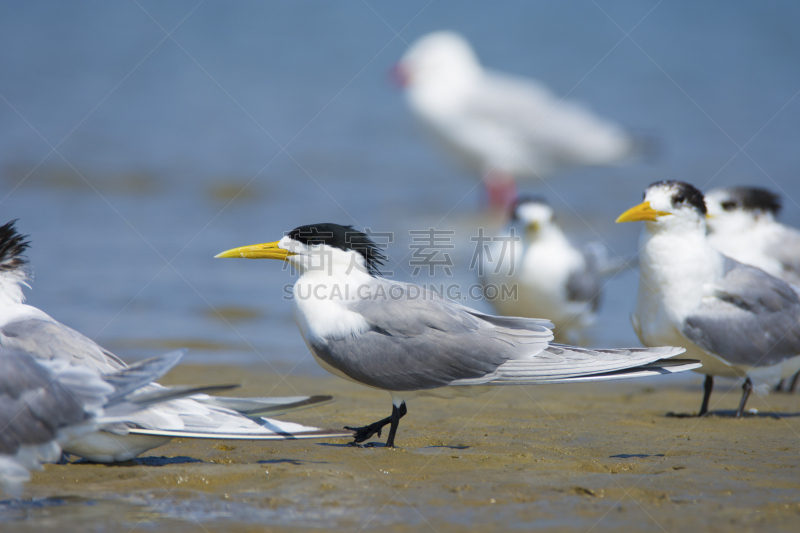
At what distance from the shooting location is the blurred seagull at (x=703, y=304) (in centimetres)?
456

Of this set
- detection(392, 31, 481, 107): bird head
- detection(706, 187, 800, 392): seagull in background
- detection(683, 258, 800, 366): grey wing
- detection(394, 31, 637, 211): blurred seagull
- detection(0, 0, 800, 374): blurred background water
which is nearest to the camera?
detection(683, 258, 800, 366): grey wing

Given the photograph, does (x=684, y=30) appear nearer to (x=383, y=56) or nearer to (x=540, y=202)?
(x=383, y=56)

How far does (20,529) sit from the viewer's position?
101 inches

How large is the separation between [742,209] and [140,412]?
5449 mm

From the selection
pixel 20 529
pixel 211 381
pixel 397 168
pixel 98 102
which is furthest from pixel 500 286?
pixel 98 102

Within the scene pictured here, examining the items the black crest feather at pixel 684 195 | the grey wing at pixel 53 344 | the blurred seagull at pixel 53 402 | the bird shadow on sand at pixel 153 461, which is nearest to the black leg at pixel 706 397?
the black crest feather at pixel 684 195

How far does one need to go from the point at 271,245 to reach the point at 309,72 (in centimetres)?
1677

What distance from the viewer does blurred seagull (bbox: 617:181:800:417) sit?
4562mm

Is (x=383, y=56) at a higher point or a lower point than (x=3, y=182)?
higher

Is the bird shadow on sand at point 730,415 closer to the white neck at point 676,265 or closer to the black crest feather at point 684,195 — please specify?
the white neck at point 676,265

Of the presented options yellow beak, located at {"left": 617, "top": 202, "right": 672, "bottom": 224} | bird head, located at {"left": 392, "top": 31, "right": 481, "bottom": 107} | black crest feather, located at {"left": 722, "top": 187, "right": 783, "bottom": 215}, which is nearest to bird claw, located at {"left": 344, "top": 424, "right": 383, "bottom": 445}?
yellow beak, located at {"left": 617, "top": 202, "right": 672, "bottom": 224}

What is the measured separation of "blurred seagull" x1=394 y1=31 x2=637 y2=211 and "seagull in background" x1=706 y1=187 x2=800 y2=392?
14.4ft

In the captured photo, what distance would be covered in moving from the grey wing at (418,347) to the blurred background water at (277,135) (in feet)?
6.71

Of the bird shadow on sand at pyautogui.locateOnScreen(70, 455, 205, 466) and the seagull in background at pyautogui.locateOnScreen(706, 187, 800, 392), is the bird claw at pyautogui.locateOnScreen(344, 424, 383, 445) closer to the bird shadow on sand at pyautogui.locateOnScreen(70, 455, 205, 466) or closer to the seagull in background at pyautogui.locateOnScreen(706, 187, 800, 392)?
the bird shadow on sand at pyautogui.locateOnScreen(70, 455, 205, 466)
